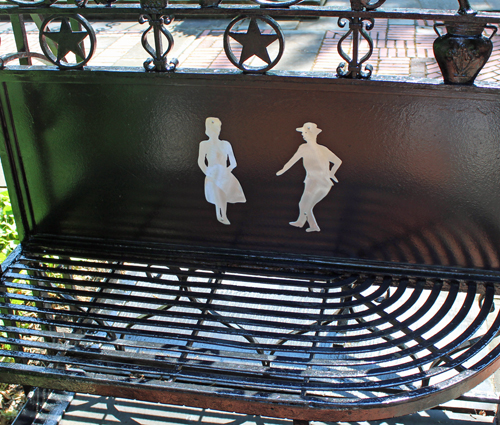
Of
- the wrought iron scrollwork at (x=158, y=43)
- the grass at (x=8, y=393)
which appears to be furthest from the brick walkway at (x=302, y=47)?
the wrought iron scrollwork at (x=158, y=43)

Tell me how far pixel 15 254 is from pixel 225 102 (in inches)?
47.9

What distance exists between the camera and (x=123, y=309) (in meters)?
2.12

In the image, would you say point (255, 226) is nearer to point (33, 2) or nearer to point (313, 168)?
point (313, 168)

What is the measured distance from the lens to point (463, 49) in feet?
5.80

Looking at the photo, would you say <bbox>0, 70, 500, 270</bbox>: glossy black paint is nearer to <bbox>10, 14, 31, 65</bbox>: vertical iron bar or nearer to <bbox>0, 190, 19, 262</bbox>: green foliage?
<bbox>10, 14, 31, 65</bbox>: vertical iron bar

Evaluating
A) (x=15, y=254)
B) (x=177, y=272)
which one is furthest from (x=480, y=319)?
(x=15, y=254)

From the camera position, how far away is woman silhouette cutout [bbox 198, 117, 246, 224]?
7.12 feet

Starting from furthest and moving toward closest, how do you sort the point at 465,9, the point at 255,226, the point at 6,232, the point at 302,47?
the point at 302,47, the point at 6,232, the point at 255,226, the point at 465,9

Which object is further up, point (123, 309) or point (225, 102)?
point (225, 102)

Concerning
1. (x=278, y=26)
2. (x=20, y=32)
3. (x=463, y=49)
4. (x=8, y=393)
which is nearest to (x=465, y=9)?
(x=463, y=49)

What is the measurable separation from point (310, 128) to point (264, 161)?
0.25 meters

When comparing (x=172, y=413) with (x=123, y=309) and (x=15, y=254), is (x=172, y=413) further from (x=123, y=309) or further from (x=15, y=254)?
(x=15, y=254)

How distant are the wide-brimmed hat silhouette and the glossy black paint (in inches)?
0.8

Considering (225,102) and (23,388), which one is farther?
(23,388)
